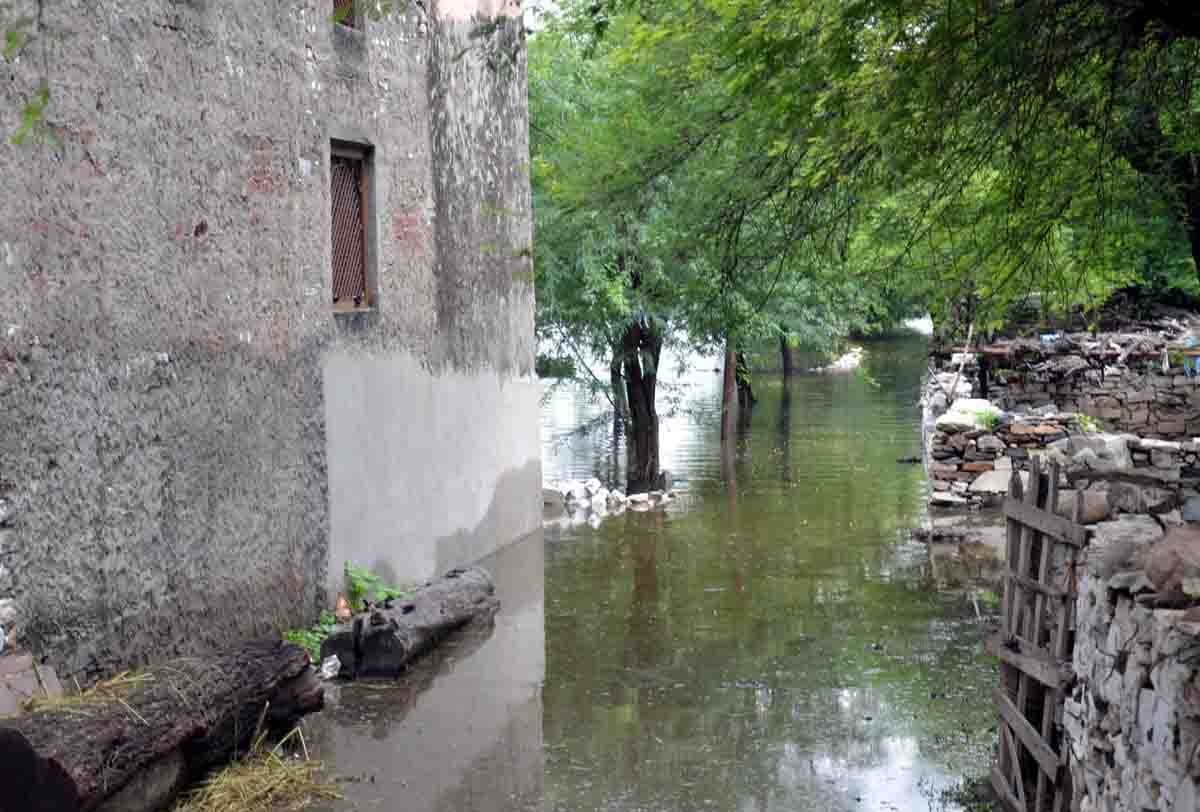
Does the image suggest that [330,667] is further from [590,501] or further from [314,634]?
[590,501]

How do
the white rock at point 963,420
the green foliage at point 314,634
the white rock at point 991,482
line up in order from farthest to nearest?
the white rock at point 963,420
the white rock at point 991,482
the green foliage at point 314,634

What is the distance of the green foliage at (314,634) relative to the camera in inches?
447

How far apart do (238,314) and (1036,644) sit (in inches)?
262

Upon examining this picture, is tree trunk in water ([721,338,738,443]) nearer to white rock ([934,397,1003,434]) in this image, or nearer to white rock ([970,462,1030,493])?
white rock ([934,397,1003,434])

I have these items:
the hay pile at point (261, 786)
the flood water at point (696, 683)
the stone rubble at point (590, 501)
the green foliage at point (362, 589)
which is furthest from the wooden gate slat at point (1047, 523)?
the stone rubble at point (590, 501)

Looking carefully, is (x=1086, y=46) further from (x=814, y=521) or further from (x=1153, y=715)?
(x=814, y=521)

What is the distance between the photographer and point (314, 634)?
38.2 feet

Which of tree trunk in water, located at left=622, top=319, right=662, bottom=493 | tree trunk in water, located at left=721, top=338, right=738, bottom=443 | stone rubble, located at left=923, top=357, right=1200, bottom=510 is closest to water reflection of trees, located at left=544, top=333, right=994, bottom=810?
stone rubble, located at left=923, top=357, right=1200, bottom=510

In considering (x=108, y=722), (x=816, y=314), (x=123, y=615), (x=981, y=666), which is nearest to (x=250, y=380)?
(x=123, y=615)

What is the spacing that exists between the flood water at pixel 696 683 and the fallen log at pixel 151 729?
68 cm

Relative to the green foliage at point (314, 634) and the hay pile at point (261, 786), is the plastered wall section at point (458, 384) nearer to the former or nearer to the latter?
the green foliage at point (314, 634)

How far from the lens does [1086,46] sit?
7.38 m

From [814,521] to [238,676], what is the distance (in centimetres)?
1073

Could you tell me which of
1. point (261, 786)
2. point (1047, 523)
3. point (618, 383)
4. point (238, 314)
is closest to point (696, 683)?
point (261, 786)
